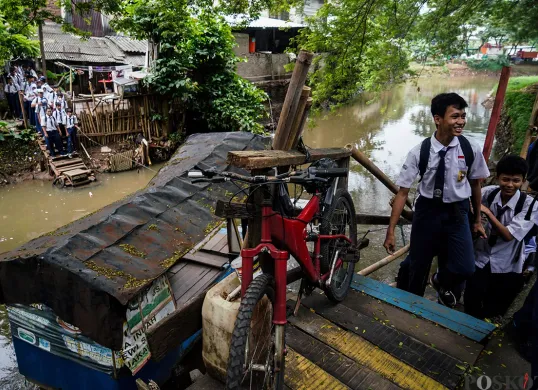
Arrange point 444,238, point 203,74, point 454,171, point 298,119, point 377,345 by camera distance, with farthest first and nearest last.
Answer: point 203,74
point 444,238
point 454,171
point 377,345
point 298,119

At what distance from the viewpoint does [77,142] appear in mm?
13070

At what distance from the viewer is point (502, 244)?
4.02 metres

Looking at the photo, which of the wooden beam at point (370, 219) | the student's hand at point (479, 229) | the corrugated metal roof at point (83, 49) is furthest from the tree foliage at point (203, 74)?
the student's hand at point (479, 229)

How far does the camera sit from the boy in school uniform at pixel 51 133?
465 inches

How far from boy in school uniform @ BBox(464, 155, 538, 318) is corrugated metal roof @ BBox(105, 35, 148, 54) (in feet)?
62.1

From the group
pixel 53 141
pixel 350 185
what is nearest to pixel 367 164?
pixel 350 185

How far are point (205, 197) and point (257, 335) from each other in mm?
2863

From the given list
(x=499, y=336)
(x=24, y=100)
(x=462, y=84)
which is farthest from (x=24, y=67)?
(x=462, y=84)

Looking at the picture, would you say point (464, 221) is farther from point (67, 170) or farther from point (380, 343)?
point (67, 170)

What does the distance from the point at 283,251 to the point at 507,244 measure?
265 cm

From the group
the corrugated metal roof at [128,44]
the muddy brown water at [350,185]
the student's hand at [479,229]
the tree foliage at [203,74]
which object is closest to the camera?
the student's hand at [479,229]

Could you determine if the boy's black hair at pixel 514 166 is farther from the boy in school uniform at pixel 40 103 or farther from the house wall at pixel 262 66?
the house wall at pixel 262 66

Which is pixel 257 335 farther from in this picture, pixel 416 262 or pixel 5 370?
pixel 5 370

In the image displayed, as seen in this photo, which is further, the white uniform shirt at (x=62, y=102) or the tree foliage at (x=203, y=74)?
the tree foliage at (x=203, y=74)
